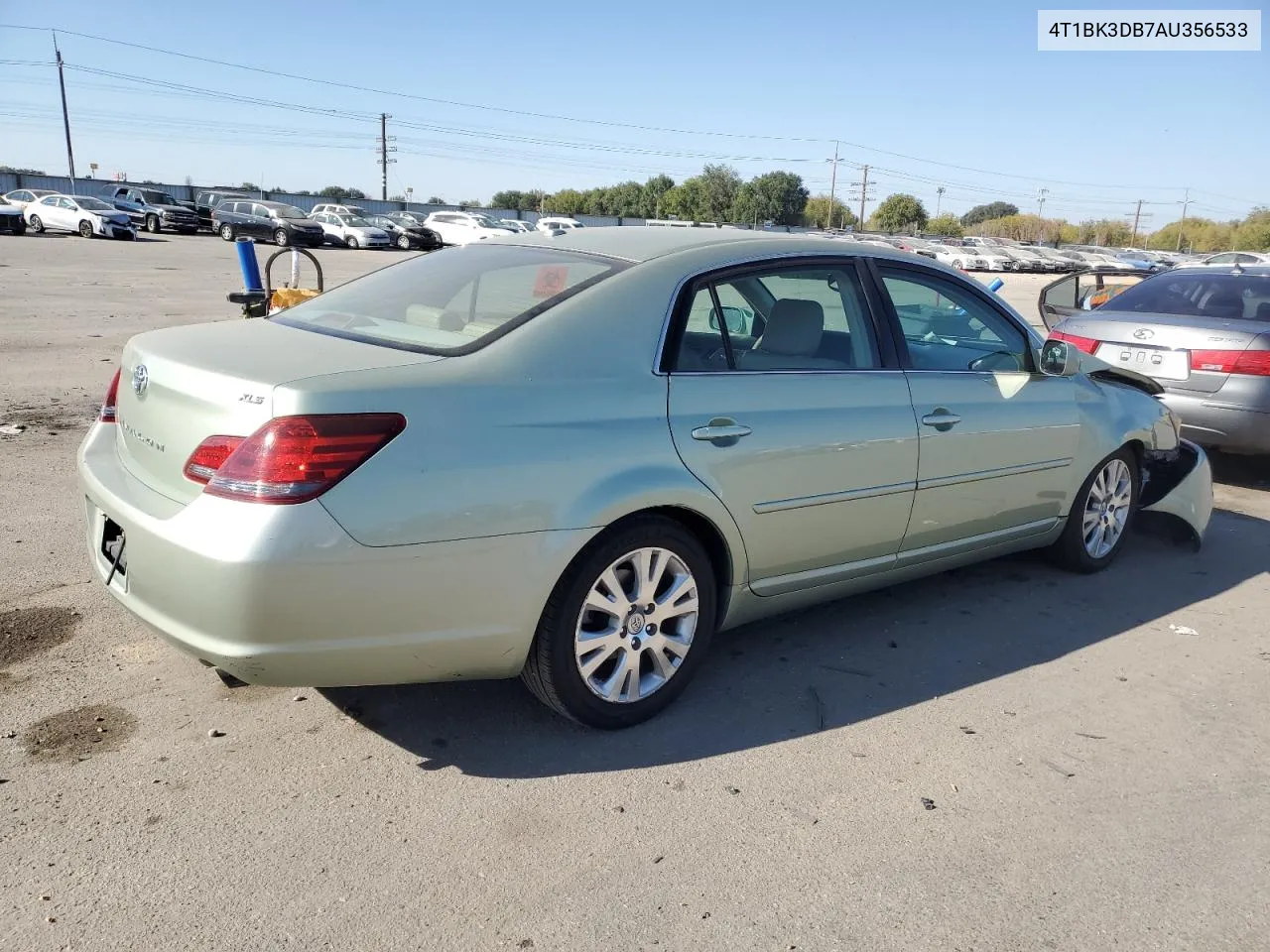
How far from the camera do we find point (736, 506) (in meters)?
3.38

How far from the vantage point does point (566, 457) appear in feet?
9.66

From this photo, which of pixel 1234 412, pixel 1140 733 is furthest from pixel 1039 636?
pixel 1234 412

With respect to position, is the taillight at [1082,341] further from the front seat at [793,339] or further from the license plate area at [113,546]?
the license plate area at [113,546]

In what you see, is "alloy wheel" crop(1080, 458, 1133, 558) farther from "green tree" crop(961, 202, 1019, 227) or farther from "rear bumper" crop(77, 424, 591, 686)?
"green tree" crop(961, 202, 1019, 227)

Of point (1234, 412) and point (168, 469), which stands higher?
point (168, 469)

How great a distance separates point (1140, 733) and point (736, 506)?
5.34 feet

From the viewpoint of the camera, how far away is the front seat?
3.67m

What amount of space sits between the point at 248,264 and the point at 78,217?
30.5 m

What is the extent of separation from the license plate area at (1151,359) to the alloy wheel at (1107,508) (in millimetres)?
2043

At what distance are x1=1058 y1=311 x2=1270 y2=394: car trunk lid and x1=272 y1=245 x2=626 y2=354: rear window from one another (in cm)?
502

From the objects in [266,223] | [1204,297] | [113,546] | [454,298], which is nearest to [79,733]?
[113,546]

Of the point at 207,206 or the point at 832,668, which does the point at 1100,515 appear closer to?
the point at 832,668

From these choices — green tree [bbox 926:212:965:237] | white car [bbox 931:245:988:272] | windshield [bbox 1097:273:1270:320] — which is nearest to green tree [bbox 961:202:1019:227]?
green tree [bbox 926:212:965:237]

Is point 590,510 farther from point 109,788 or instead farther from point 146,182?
point 146,182
